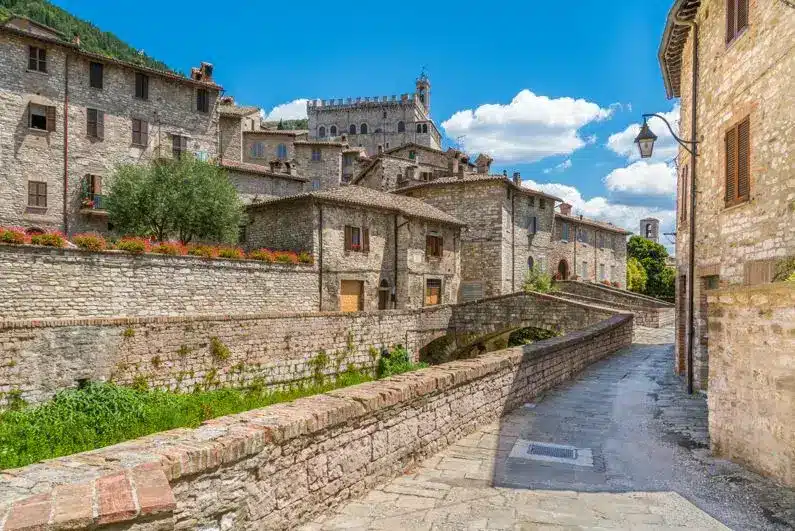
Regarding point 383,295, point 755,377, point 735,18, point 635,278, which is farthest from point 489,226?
point 755,377

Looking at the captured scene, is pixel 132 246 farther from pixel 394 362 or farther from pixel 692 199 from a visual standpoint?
pixel 692 199

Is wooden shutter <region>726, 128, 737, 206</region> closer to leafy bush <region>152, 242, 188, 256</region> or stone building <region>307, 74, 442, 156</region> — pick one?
leafy bush <region>152, 242, 188, 256</region>

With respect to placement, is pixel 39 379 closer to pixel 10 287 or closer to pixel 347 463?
pixel 10 287

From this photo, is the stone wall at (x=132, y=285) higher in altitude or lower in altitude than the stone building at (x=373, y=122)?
lower

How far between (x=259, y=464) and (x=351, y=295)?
24553 mm

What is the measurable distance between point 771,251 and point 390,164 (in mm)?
39334

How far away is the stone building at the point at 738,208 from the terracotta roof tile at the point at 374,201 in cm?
1629

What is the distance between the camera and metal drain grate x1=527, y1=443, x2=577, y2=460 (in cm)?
771

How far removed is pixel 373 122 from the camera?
8769 centimetres

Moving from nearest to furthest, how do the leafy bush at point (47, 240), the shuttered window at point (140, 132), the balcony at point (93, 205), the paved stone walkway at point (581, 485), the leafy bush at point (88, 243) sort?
the paved stone walkway at point (581, 485) < the leafy bush at point (47, 240) < the leafy bush at point (88, 243) < the balcony at point (93, 205) < the shuttered window at point (140, 132)

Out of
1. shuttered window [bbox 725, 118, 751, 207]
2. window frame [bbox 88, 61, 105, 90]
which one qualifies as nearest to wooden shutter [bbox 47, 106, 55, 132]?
window frame [bbox 88, 61, 105, 90]

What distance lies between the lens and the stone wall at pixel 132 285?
1772cm

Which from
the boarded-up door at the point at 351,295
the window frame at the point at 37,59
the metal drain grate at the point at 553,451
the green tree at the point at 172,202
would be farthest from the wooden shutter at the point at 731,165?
the window frame at the point at 37,59

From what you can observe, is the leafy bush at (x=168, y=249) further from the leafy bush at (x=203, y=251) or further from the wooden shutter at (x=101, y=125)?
the wooden shutter at (x=101, y=125)
